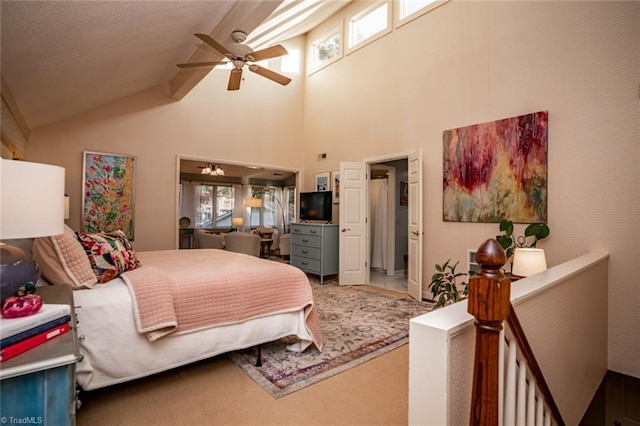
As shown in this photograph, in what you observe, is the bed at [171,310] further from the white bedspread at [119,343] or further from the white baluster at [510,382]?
the white baluster at [510,382]

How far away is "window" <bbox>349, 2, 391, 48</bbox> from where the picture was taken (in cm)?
482

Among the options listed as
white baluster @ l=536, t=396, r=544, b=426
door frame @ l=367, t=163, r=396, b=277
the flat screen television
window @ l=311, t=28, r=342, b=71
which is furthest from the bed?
window @ l=311, t=28, r=342, b=71

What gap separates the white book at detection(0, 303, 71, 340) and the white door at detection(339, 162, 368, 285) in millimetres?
4038

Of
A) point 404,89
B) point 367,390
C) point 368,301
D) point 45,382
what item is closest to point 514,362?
point 367,390

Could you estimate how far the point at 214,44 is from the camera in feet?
8.89

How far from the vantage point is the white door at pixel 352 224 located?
192 inches

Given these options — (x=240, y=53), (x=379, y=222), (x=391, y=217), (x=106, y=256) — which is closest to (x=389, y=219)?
(x=391, y=217)

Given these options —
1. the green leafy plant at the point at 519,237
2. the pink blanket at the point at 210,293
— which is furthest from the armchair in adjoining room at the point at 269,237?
the green leafy plant at the point at 519,237

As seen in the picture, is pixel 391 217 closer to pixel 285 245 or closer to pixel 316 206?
pixel 316 206

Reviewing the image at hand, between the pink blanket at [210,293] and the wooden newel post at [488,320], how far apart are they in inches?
62.4

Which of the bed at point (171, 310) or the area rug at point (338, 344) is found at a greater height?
the bed at point (171, 310)

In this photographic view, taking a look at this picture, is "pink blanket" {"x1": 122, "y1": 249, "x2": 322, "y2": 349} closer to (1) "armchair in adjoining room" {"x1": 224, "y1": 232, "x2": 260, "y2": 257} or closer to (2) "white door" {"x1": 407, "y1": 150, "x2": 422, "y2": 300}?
(2) "white door" {"x1": 407, "y1": 150, "x2": 422, "y2": 300}

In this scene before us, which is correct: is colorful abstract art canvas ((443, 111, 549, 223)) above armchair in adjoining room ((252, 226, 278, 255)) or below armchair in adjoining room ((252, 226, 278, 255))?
above

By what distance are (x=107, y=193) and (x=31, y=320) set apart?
397 cm
